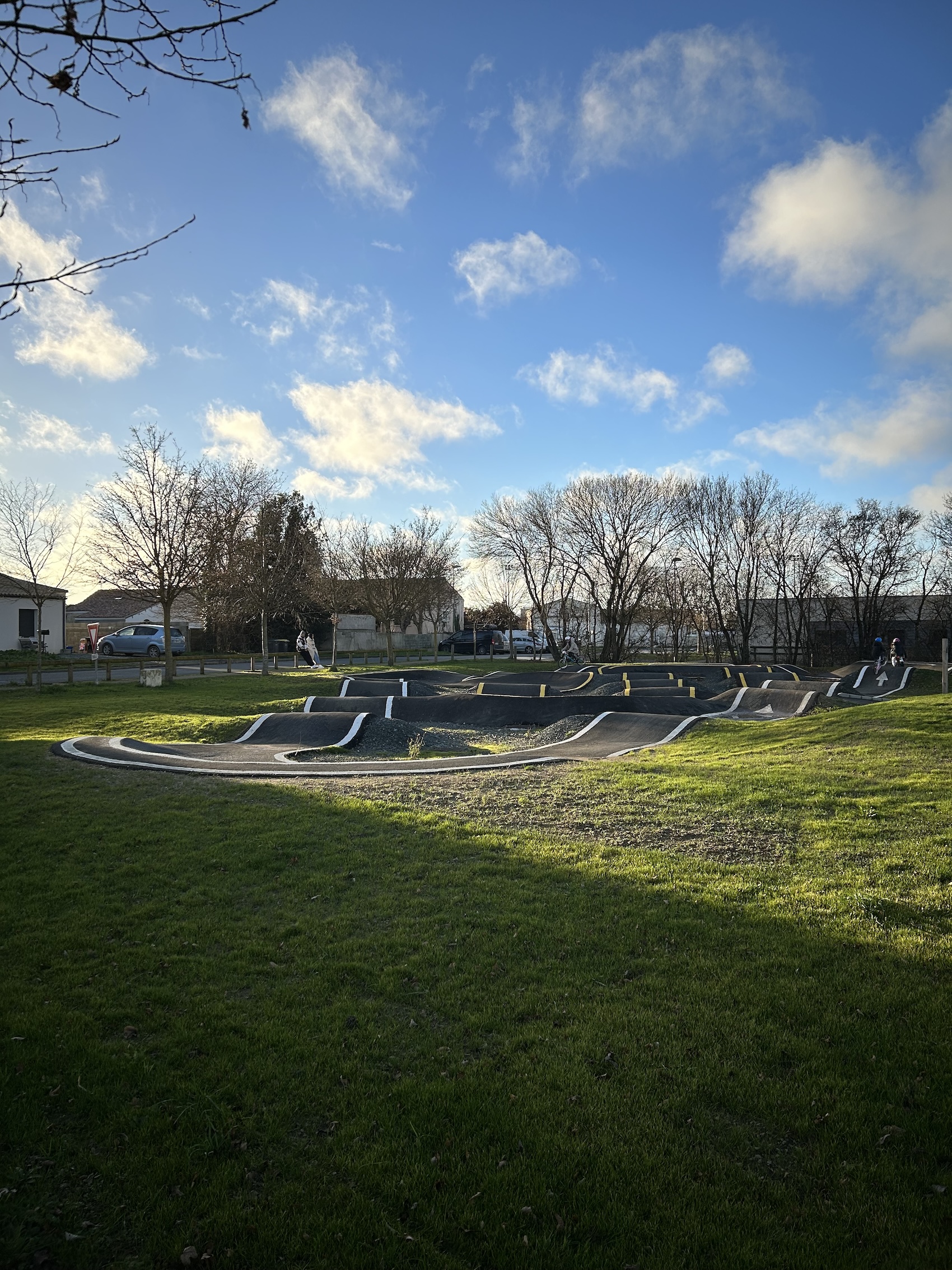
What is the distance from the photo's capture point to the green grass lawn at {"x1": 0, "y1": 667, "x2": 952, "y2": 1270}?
94.0 inches

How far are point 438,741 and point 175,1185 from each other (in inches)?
432

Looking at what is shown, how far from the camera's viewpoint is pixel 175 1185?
2.58m

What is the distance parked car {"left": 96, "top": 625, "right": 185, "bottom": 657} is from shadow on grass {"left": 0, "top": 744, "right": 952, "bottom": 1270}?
3197 centimetres

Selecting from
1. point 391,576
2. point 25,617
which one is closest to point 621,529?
point 391,576

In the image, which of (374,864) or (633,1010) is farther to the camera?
(374,864)

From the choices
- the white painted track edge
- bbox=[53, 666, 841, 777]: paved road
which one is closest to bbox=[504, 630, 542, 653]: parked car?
bbox=[53, 666, 841, 777]: paved road

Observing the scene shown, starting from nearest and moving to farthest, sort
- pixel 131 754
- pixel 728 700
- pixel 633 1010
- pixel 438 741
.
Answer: pixel 633 1010 < pixel 131 754 < pixel 438 741 < pixel 728 700

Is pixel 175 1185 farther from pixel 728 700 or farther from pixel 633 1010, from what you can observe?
pixel 728 700

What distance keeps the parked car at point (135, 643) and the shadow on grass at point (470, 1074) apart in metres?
32.0

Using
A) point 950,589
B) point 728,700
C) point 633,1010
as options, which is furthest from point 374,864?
point 950,589

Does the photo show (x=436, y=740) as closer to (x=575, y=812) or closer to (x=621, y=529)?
(x=575, y=812)

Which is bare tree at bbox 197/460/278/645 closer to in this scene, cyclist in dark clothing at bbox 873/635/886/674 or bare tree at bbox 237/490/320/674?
bare tree at bbox 237/490/320/674

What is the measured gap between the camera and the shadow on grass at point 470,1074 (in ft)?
7.78

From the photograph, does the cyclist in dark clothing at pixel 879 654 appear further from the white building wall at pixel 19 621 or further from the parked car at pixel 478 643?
the white building wall at pixel 19 621
